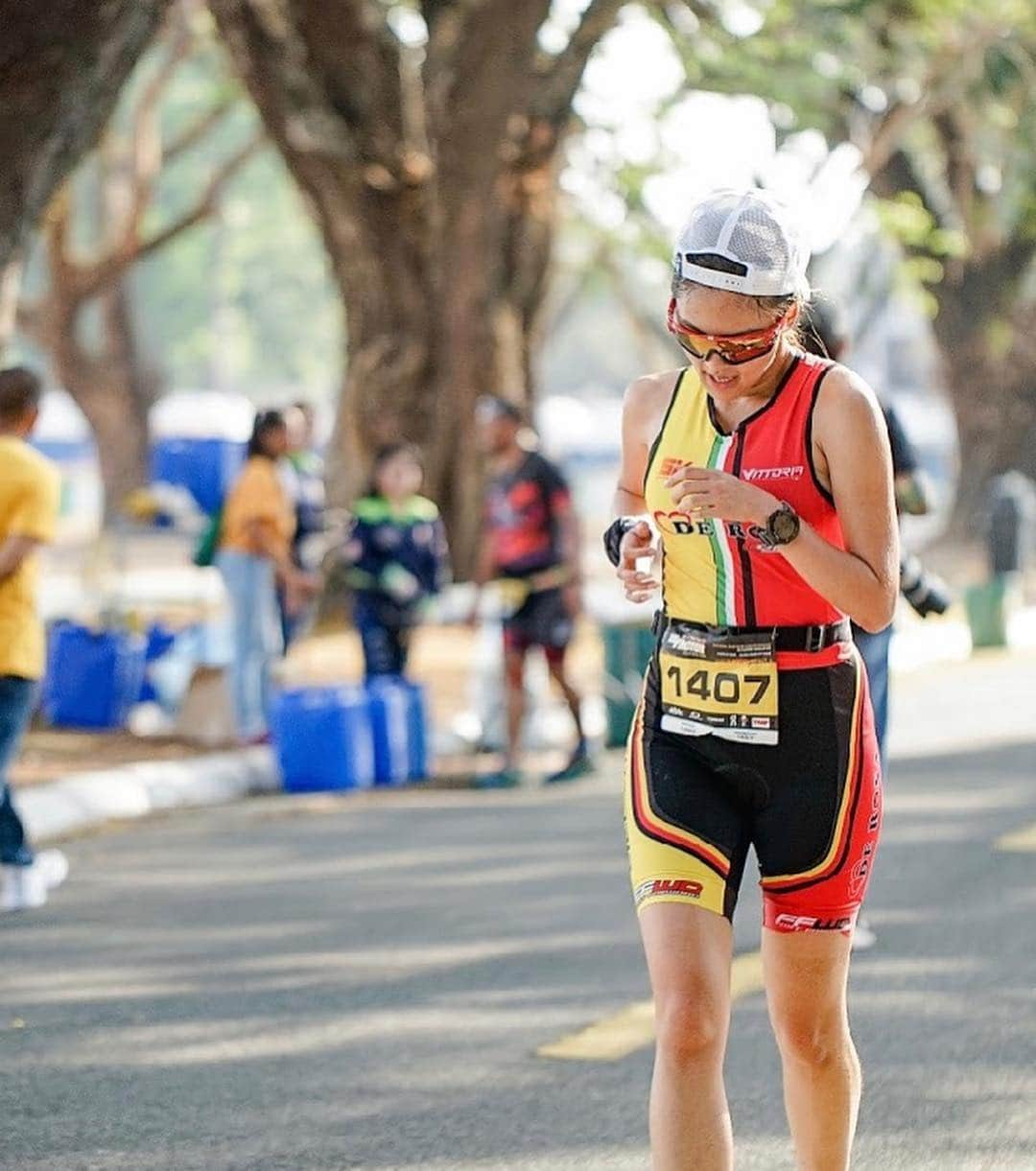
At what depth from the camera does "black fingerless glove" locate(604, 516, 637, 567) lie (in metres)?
4.70

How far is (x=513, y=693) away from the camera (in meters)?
13.2

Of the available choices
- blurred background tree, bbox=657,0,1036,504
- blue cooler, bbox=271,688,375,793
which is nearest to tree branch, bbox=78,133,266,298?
blurred background tree, bbox=657,0,1036,504

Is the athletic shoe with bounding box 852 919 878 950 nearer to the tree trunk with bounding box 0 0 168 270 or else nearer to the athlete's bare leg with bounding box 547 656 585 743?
the athlete's bare leg with bounding box 547 656 585 743

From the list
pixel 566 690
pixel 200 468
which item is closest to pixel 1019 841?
pixel 566 690

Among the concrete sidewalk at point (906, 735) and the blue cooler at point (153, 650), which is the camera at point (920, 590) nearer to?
the concrete sidewalk at point (906, 735)

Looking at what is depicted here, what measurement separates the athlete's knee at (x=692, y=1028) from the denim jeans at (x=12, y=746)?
16.0 ft

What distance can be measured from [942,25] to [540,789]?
1637 centimetres

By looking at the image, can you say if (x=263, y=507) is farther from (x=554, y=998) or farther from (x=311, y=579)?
(x=554, y=998)

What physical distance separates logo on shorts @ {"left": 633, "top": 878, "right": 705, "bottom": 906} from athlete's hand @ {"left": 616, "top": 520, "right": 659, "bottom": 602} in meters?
0.52

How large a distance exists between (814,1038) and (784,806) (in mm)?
408

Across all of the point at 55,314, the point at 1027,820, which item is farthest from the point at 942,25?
the point at 1027,820

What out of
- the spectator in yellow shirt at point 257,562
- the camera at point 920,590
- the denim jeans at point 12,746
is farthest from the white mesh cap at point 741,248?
the spectator in yellow shirt at point 257,562

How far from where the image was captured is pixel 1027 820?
1146cm

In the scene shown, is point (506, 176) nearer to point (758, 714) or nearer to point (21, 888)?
point (21, 888)
